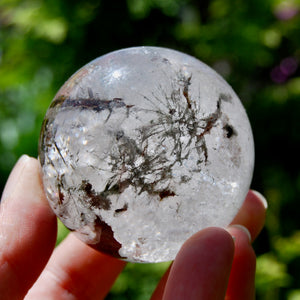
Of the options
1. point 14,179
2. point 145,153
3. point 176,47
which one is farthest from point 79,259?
point 176,47

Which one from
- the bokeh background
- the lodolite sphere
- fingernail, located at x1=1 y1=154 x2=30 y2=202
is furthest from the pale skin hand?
the bokeh background

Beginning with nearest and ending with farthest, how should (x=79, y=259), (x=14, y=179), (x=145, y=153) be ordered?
(x=145, y=153), (x=14, y=179), (x=79, y=259)

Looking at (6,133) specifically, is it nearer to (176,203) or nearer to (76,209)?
(76,209)

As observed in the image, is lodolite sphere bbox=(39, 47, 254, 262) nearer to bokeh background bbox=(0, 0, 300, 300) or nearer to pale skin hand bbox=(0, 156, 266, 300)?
pale skin hand bbox=(0, 156, 266, 300)

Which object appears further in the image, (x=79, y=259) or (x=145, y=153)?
(x=79, y=259)

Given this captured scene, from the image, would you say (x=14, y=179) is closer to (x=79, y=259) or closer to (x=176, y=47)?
(x=79, y=259)

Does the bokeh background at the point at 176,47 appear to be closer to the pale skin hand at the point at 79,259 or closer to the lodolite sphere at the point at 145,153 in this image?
the pale skin hand at the point at 79,259

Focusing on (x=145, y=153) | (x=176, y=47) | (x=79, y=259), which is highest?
(x=145, y=153)
